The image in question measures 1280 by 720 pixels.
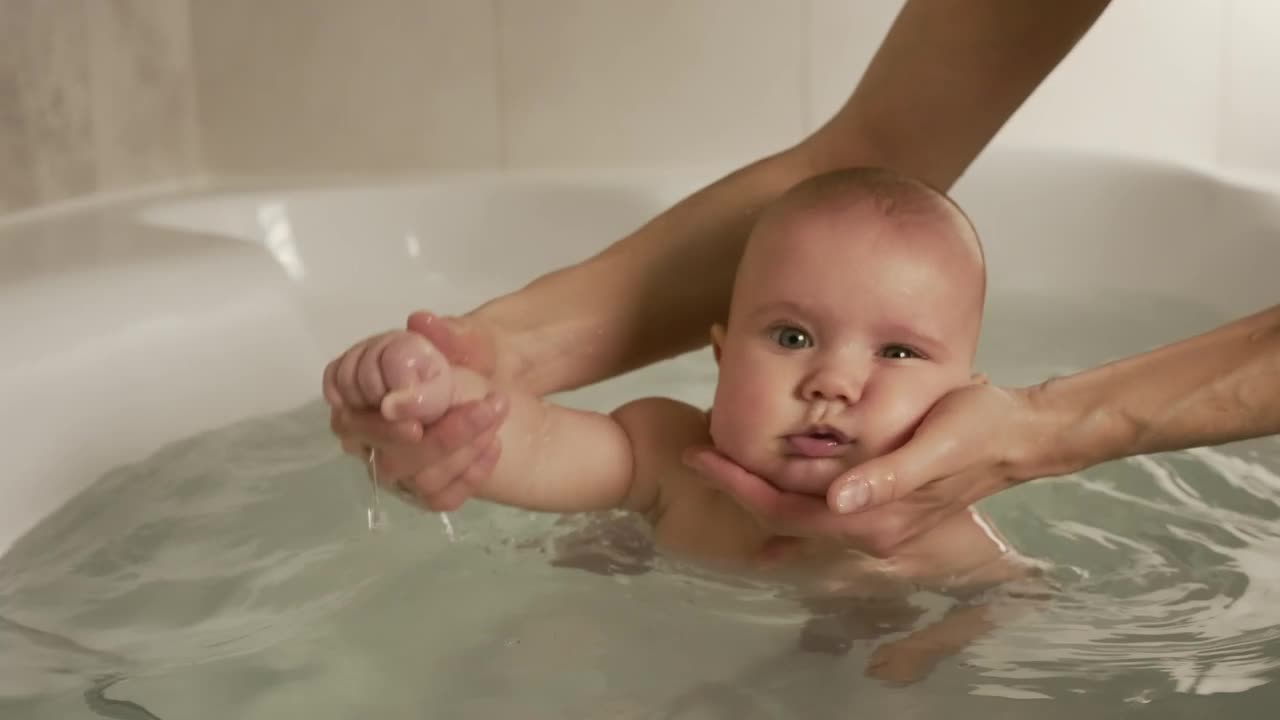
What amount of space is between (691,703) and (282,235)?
1.14 metres

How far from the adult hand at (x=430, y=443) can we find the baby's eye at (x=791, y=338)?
22 cm

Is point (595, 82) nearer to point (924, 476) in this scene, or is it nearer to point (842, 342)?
point (842, 342)

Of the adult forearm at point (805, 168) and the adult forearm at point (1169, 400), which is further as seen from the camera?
the adult forearm at point (805, 168)

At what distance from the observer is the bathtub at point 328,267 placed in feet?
4.03

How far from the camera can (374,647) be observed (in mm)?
928

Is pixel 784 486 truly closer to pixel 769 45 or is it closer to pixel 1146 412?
pixel 1146 412

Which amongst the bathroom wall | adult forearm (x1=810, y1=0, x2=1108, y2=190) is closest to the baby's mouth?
adult forearm (x1=810, y1=0, x2=1108, y2=190)

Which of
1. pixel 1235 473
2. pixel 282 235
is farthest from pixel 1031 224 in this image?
pixel 282 235

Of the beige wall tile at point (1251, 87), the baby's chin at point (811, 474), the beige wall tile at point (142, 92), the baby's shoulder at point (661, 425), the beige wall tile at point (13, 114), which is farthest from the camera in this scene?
the beige wall tile at point (1251, 87)

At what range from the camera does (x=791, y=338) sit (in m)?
1.04

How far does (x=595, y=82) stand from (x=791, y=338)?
3.86ft

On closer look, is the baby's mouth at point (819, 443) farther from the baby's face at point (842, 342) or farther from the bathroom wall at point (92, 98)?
the bathroom wall at point (92, 98)

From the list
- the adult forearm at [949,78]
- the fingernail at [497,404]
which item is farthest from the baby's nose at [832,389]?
the adult forearm at [949,78]

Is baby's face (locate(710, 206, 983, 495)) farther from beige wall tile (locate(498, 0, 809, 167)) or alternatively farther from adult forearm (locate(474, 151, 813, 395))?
beige wall tile (locate(498, 0, 809, 167))
